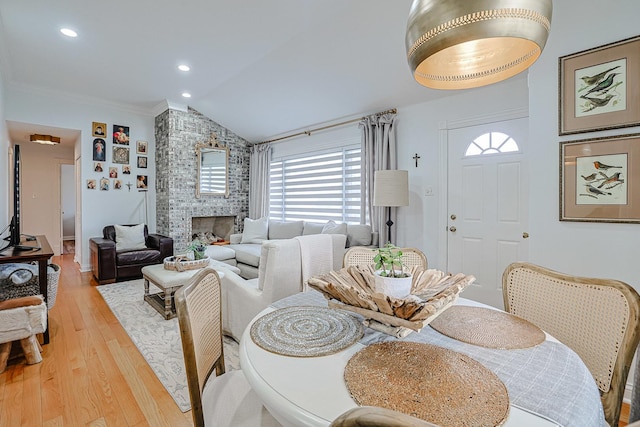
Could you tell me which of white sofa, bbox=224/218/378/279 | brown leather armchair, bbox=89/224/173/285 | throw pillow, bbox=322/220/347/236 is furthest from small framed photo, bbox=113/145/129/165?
throw pillow, bbox=322/220/347/236

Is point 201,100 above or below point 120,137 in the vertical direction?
above

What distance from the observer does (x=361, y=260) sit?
1.88 metres

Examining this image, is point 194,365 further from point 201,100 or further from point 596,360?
point 201,100

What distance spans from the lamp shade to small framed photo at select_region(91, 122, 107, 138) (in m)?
4.79

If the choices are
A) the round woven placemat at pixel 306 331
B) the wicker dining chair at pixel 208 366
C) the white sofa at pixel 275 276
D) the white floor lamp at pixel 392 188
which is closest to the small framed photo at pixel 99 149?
the white sofa at pixel 275 276

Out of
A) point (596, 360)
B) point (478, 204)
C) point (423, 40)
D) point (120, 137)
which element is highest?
point (120, 137)

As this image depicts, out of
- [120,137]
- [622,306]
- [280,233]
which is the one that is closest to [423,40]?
[622,306]

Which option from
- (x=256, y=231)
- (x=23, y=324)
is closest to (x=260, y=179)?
(x=256, y=231)

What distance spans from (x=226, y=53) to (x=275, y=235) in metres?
2.80

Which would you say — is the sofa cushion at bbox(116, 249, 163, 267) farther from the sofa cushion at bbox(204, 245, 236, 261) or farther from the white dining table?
→ the white dining table

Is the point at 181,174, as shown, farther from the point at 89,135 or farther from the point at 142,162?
the point at 89,135

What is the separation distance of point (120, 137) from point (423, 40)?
19.1ft

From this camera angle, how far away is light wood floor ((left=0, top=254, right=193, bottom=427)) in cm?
167

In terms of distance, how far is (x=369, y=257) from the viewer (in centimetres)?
188
